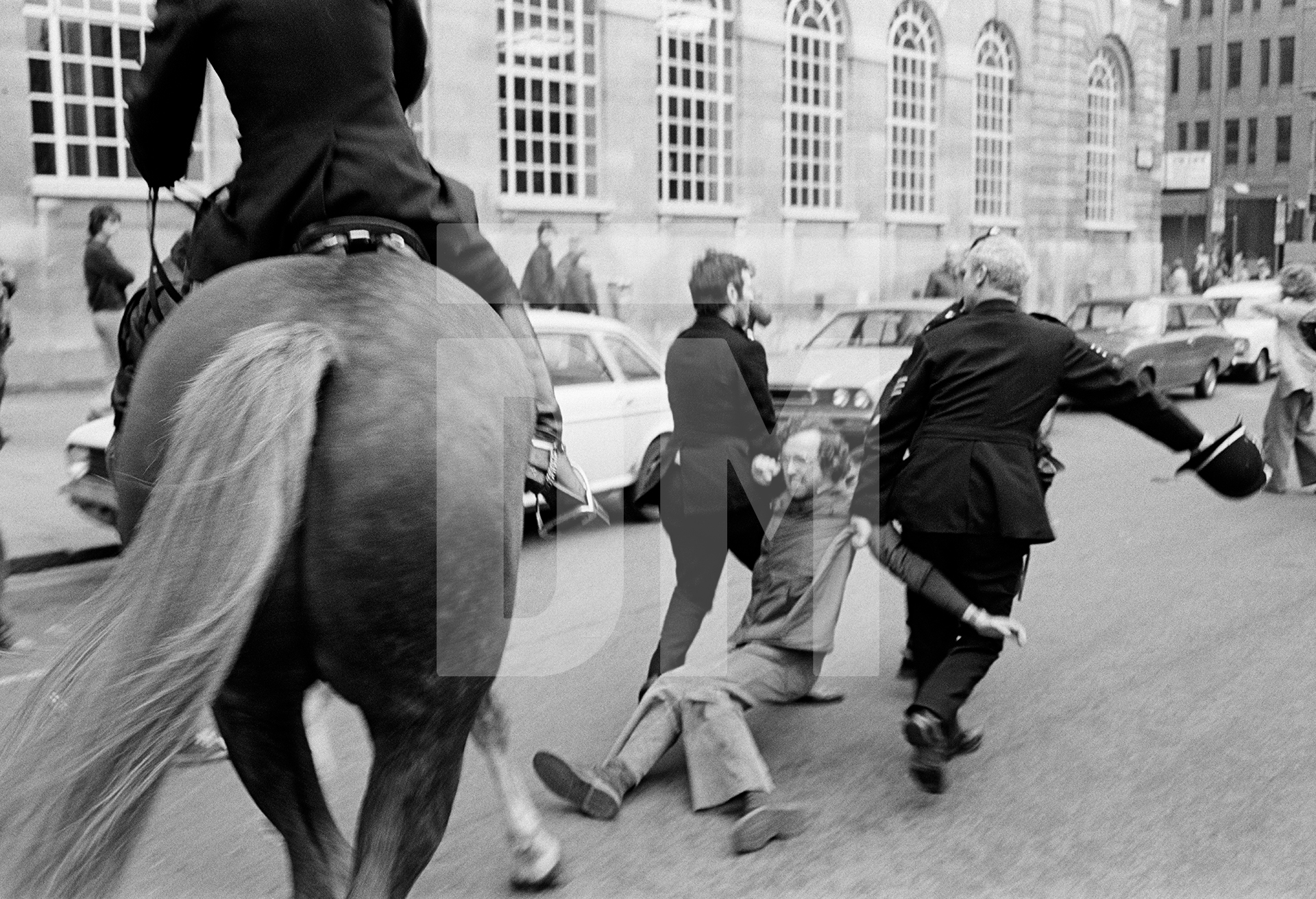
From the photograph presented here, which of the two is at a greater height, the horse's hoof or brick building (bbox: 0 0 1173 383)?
brick building (bbox: 0 0 1173 383)

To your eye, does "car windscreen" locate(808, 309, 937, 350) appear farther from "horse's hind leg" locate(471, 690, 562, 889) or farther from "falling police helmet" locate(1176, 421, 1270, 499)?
"horse's hind leg" locate(471, 690, 562, 889)

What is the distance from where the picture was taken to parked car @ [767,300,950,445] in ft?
40.1

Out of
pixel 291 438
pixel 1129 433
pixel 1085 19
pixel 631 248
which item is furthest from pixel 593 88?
pixel 291 438

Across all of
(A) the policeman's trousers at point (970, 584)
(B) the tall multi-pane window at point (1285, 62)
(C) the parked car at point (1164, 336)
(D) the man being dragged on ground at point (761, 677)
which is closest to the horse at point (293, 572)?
(D) the man being dragged on ground at point (761, 677)

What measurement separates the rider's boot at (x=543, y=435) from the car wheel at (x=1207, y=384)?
58.9ft

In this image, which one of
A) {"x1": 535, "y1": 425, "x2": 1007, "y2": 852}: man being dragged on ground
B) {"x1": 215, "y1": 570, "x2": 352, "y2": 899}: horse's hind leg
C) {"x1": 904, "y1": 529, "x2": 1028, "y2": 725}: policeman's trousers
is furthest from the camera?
{"x1": 904, "y1": 529, "x2": 1028, "y2": 725}: policeman's trousers

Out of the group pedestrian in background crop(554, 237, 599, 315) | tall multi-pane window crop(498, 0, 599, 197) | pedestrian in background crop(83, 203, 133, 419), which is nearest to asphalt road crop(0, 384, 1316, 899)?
pedestrian in background crop(83, 203, 133, 419)

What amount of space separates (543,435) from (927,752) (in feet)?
7.17

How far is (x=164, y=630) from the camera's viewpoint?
2.20 meters

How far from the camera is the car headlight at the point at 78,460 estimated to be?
27.6 ft

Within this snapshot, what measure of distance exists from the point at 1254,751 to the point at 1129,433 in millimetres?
10851

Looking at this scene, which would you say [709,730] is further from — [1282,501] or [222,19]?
[1282,501]

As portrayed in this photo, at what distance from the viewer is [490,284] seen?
3156 mm

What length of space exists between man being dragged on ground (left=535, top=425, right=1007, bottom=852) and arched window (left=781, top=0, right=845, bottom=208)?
22255 millimetres
